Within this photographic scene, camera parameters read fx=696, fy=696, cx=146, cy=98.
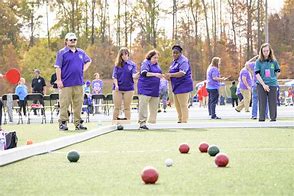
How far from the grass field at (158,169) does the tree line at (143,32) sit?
41.8 meters

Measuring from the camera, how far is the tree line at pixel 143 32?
170 feet

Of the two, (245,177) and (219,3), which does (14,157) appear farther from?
(219,3)

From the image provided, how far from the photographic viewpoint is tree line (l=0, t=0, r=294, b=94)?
51750 millimetres

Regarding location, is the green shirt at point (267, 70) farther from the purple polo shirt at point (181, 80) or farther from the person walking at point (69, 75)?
the person walking at point (69, 75)

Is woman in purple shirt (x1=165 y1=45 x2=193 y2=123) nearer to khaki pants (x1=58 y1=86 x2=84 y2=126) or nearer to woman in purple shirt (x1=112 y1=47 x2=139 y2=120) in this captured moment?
woman in purple shirt (x1=112 y1=47 x2=139 y2=120)

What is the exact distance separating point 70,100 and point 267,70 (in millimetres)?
3918

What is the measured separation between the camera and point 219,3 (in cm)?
5516

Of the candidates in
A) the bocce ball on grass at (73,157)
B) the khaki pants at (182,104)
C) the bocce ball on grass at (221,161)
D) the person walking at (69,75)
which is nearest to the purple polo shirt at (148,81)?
the khaki pants at (182,104)

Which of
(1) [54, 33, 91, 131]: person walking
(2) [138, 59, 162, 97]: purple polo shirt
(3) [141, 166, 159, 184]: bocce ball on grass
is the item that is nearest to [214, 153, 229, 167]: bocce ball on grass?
(3) [141, 166, 159, 184]: bocce ball on grass

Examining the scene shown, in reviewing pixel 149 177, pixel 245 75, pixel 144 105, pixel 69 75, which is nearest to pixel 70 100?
pixel 69 75

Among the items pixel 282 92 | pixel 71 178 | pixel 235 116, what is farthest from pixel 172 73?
pixel 282 92

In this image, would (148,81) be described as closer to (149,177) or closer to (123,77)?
(123,77)

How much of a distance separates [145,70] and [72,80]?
1.43 metres

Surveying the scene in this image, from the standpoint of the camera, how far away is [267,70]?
13.8 meters
